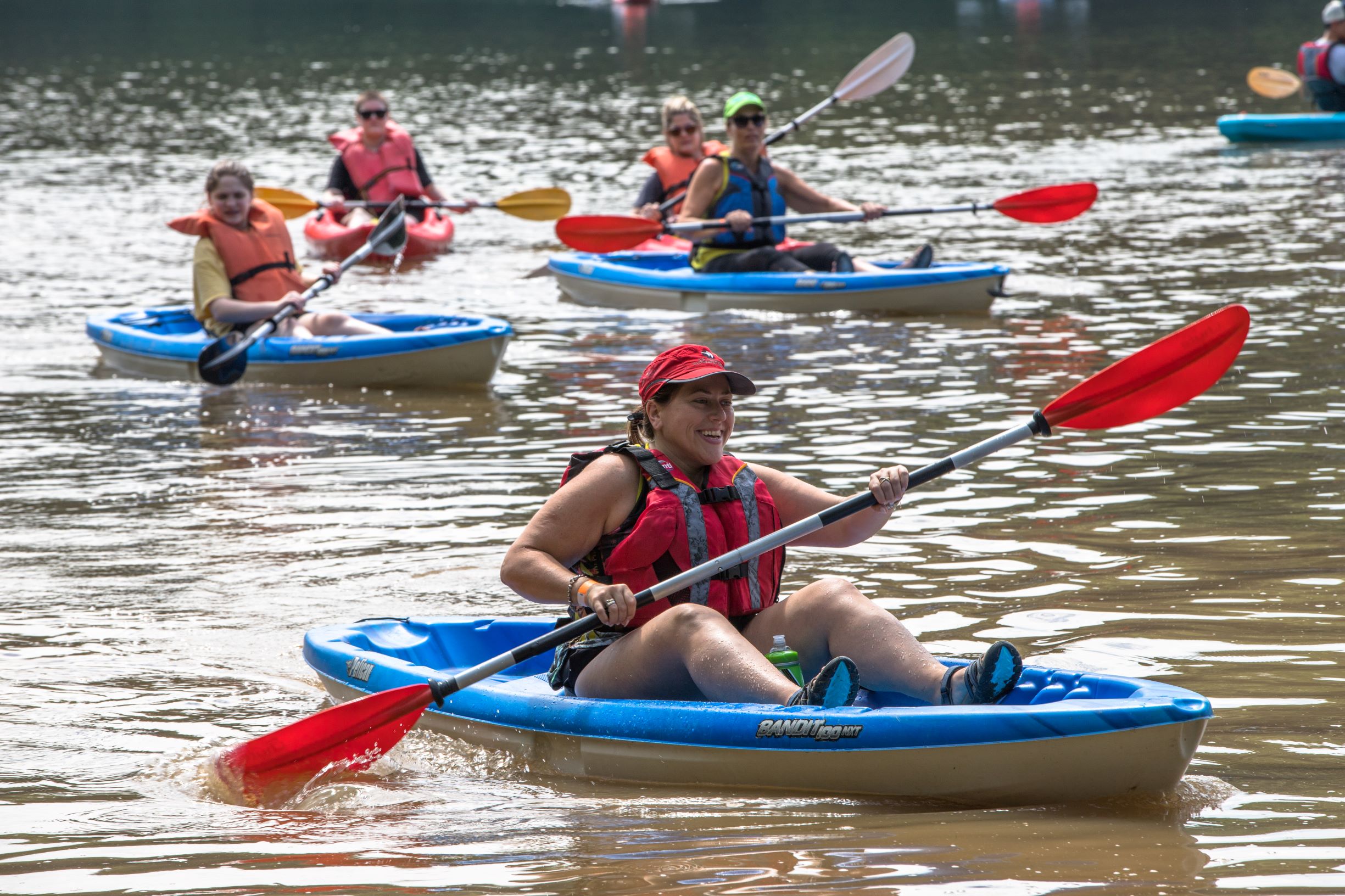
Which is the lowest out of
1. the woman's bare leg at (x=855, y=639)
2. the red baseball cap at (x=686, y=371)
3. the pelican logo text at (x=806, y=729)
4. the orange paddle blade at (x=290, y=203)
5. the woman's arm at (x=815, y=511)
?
the orange paddle blade at (x=290, y=203)

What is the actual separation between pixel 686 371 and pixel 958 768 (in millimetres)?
1074

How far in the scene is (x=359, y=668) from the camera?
14.6 ft

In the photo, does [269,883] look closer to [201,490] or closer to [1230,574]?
[1230,574]

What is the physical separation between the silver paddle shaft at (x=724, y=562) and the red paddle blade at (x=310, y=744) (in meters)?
0.10

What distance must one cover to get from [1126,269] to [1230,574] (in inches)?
251

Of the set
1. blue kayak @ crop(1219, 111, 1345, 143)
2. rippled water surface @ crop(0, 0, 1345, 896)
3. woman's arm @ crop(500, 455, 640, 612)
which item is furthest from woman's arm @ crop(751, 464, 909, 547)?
blue kayak @ crop(1219, 111, 1345, 143)

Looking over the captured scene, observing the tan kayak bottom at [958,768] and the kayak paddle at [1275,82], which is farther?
the kayak paddle at [1275,82]

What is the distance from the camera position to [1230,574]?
17.3 ft

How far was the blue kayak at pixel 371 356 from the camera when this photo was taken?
8.56 m

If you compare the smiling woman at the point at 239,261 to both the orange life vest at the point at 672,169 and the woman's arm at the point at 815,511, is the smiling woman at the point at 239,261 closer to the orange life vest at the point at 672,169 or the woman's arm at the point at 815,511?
the orange life vest at the point at 672,169

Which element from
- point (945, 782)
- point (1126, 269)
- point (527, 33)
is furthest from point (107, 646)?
point (527, 33)

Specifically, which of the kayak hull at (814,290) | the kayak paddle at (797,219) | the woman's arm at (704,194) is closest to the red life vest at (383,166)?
the kayak paddle at (797,219)

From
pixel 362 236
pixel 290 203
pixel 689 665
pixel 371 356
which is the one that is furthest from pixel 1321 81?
pixel 689 665

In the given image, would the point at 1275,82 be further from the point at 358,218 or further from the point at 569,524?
the point at 569,524
